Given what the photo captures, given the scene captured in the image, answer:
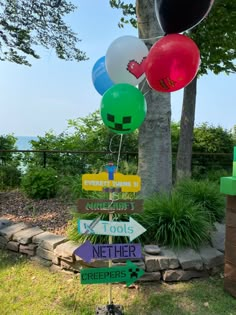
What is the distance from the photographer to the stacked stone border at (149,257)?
2.79 metres

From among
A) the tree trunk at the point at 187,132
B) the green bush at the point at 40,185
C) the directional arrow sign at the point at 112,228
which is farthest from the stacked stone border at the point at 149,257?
the tree trunk at the point at 187,132

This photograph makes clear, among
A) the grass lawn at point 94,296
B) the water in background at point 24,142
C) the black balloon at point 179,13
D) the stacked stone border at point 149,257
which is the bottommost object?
the grass lawn at point 94,296

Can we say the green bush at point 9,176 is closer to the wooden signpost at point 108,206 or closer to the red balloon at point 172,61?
the wooden signpost at point 108,206

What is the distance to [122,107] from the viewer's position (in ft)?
7.50

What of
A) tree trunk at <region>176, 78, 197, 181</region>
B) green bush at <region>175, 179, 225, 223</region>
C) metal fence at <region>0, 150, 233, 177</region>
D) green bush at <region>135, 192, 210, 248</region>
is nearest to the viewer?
green bush at <region>135, 192, 210, 248</region>

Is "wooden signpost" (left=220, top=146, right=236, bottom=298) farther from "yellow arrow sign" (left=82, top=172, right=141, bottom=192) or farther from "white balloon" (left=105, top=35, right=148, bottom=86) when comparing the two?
"white balloon" (left=105, top=35, right=148, bottom=86)

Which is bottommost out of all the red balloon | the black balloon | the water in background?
the water in background

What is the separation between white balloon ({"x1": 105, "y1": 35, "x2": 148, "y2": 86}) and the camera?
8.11 feet

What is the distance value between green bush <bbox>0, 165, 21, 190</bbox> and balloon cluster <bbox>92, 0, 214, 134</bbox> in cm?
437

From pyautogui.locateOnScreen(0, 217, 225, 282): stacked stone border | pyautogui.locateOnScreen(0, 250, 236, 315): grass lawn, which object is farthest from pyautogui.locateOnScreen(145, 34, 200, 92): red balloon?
pyautogui.locateOnScreen(0, 250, 236, 315): grass lawn

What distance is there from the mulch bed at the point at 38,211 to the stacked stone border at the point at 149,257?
33cm

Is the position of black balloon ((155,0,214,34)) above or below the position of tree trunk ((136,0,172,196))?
above

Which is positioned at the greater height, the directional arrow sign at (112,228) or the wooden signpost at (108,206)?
the wooden signpost at (108,206)

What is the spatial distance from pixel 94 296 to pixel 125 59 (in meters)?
2.02
